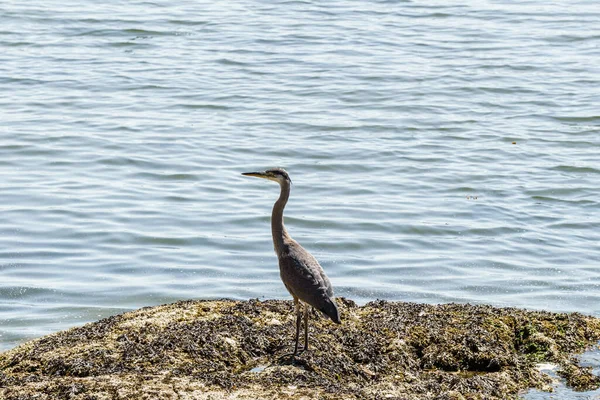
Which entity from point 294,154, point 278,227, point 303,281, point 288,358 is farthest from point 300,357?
point 294,154

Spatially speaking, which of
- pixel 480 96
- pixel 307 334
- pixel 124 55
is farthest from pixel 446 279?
pixel 124 55

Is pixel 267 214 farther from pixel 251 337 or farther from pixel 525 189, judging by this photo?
pixel 251 337

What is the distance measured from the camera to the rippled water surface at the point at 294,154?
1055cm

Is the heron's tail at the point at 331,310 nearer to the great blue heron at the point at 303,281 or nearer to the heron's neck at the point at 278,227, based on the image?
the great blue heron at the point at 303,281

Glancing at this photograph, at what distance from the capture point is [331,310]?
22.5 ft

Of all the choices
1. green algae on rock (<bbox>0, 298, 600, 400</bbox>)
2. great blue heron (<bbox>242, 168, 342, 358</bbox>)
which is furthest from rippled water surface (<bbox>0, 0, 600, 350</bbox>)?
great blue heron (<bbox>242, 168, 342, 358</bbox>)

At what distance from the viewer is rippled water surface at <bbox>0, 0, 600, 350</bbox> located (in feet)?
34.6

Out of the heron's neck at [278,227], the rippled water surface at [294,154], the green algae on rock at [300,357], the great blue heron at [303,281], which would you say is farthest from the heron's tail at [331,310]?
the rippled water surface at [294,154]

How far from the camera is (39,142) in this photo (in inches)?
617

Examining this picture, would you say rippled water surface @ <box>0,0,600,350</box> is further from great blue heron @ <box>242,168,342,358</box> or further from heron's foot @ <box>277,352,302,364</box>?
heron's foot @ <box>277,352,302,364</box>

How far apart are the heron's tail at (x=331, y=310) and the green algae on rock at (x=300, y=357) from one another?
11.8 inches

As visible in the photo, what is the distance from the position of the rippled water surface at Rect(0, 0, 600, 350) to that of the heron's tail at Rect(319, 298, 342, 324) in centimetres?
288

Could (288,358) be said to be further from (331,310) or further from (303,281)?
(303,281)

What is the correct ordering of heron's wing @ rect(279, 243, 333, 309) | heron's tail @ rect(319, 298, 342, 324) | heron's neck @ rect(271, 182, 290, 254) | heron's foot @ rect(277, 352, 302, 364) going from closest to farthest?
heron's foot @ rect(277, 352, 302, 364), heron's tail @ rect(319, 298, 342, 324), heron's wing @ rect(279, 243, 333, 309), heron's neck @ rect(271, 182, 290, 254)
